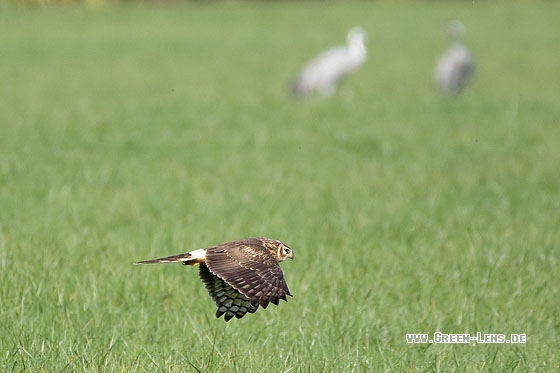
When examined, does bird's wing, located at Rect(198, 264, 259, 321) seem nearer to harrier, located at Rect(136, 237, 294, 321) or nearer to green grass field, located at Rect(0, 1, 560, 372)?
harrier, located at Rect(136, 237, 294, 321)

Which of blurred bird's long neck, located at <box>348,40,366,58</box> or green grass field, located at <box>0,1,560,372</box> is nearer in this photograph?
green grass field, located at <box>0,1,560,372</box>

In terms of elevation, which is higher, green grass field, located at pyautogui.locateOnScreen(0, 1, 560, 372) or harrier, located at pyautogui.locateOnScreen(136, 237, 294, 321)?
harrier, located at pyautogui.locateOnScreen(136, 237, 294, 321)

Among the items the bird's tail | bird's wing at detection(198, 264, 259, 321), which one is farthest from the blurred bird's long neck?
the bird's tail

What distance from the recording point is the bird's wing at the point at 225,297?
13.7ft

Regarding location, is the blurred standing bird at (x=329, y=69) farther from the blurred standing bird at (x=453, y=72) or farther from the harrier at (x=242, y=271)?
the harrier at (x=242, y=271)

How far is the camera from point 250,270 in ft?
12.3

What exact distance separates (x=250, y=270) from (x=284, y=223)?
3403 millimetres

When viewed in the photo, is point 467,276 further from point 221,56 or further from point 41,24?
point 41,24

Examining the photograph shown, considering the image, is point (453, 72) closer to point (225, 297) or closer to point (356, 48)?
point (356, 48)

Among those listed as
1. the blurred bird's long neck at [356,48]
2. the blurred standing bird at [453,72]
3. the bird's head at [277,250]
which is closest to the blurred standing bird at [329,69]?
the blurred bird's long neck at [356,48]

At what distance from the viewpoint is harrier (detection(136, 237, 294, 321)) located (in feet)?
11.9

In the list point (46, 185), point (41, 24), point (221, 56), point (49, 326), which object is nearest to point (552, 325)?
point (49, 326)

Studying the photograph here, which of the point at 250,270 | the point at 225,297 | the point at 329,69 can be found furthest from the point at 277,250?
the point at 329,69

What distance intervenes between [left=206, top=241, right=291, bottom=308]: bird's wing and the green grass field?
1.64ft
